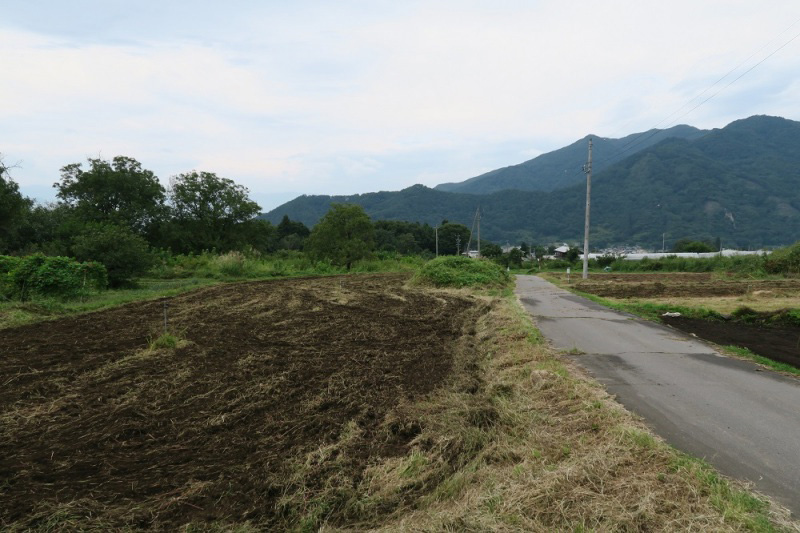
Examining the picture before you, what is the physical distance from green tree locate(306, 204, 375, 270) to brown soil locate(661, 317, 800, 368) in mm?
31470

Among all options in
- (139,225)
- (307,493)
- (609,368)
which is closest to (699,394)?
(609,368)

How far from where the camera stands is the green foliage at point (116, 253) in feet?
64.6

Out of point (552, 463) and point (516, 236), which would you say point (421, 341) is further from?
point (516, 236)

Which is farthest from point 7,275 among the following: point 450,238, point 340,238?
point 450,238

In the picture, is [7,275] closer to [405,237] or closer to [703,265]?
[703,265]

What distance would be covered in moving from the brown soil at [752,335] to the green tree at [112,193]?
45375mm

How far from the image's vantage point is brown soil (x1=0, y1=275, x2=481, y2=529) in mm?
3482

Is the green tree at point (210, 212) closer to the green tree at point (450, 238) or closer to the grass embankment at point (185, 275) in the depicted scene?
the grass embankment at point (185, 275)

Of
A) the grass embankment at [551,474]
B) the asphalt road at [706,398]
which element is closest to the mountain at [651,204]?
the asphalt road at [706,398]

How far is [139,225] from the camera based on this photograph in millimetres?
46156

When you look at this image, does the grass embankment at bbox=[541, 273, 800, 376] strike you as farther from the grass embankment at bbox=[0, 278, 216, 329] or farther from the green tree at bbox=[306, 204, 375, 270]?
the green tree at bbox=[306, 204, 375, 270]

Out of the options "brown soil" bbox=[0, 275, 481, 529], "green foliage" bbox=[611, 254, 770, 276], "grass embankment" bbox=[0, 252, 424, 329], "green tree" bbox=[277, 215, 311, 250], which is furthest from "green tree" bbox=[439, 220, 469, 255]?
"brown soil" bbox=[0, 275, 481, 529]

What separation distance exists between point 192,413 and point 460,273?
20.2 meters

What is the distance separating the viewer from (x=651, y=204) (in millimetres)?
126312
